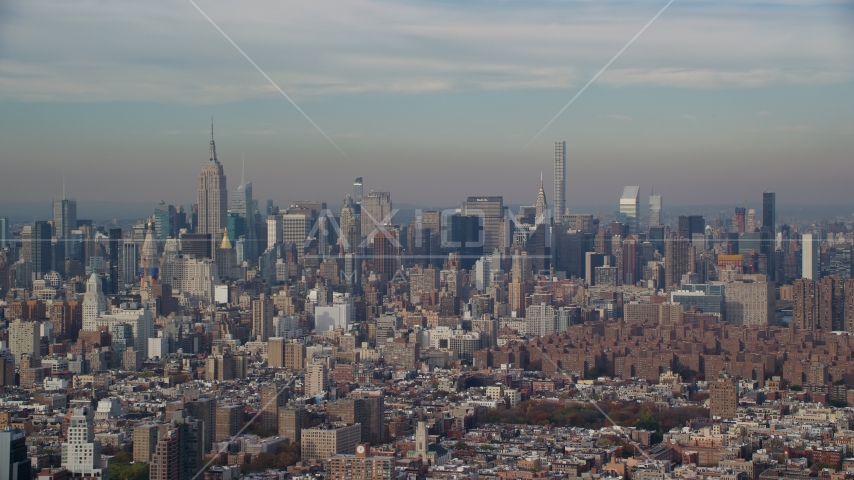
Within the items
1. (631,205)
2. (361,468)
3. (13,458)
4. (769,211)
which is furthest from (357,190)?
(13,458)

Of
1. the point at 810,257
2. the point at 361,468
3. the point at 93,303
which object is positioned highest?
the point at 810,257

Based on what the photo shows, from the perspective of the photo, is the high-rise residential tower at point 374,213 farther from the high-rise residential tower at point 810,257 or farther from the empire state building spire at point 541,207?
the high-rise residential tower at point 810,257

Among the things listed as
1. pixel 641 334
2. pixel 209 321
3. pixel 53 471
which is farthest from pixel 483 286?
pixel 53 471

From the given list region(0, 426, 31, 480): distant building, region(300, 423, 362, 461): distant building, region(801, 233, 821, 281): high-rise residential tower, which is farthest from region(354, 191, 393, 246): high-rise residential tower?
region(0, 426, 31, 480): distant building

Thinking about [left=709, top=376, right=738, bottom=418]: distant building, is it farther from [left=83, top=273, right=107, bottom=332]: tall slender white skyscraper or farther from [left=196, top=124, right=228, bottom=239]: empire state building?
[left=83, top=273, right=107, bottom=332]: tall slender white skyscraper

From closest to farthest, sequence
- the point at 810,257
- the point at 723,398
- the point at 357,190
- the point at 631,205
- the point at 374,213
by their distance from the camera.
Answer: the point at 723,398
the point at 357,190
the point at 374,213
the point at 631,205
the point at 810,257

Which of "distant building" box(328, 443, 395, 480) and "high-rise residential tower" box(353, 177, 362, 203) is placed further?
"high-rise residential tower" box(353, 177, 362, 203)

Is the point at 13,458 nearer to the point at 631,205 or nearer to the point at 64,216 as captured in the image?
the point at 64,216
